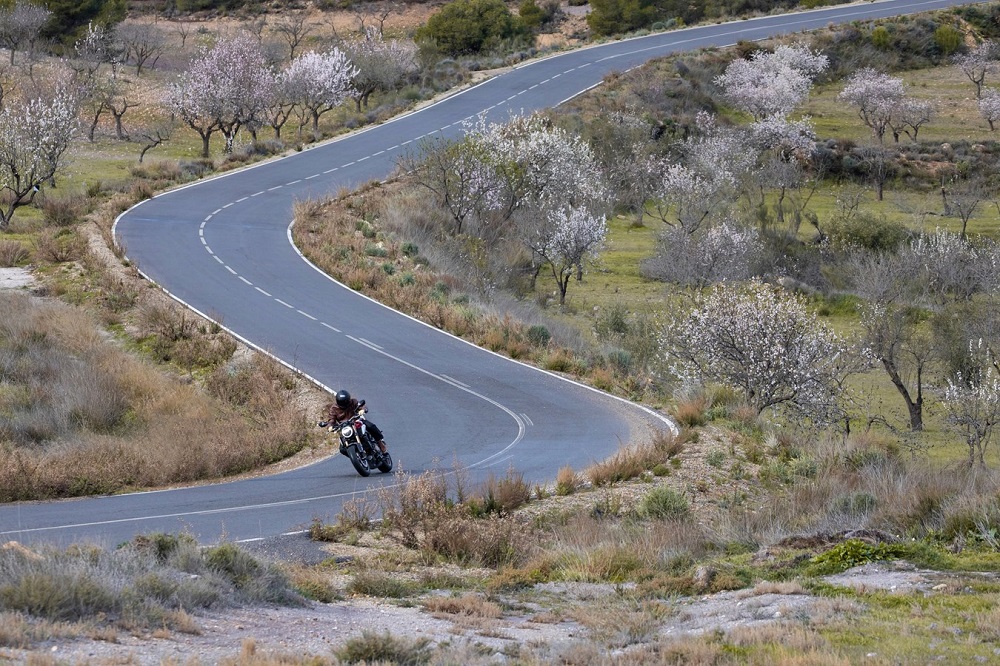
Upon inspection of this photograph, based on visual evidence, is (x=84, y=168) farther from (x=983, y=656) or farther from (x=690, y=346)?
(x=983, y=656)

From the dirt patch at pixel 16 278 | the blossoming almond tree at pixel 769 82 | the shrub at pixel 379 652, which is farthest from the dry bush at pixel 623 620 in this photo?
the blossoming almond tree at pixel 769 82

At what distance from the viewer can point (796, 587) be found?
9531 mm

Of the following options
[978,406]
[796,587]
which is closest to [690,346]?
[978,406]

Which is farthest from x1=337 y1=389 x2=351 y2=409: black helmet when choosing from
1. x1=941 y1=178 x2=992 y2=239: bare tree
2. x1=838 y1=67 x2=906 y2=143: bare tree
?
x1=838 y1=67 x2=906 y2=143: bare tree

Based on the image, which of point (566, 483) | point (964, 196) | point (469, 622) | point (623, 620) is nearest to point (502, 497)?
point (566, 483)

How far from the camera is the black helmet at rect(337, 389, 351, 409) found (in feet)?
55.8

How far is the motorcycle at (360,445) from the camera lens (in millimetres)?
16828

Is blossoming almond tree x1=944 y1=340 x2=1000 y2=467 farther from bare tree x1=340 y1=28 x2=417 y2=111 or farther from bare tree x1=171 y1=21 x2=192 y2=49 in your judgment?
bare tree x1=171 y1=21 x2=192 y2=49

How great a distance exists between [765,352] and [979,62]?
2173 inches

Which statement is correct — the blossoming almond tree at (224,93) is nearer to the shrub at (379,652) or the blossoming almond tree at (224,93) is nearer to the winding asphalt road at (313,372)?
the winding asphalt road at (313,372)

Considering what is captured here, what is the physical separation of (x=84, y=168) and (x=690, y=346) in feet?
122

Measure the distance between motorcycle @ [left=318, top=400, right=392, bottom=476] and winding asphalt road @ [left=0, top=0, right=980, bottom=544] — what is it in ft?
0.96

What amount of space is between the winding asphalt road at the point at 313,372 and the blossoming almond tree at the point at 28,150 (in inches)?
184

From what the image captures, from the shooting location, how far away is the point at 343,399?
56.0 ft
